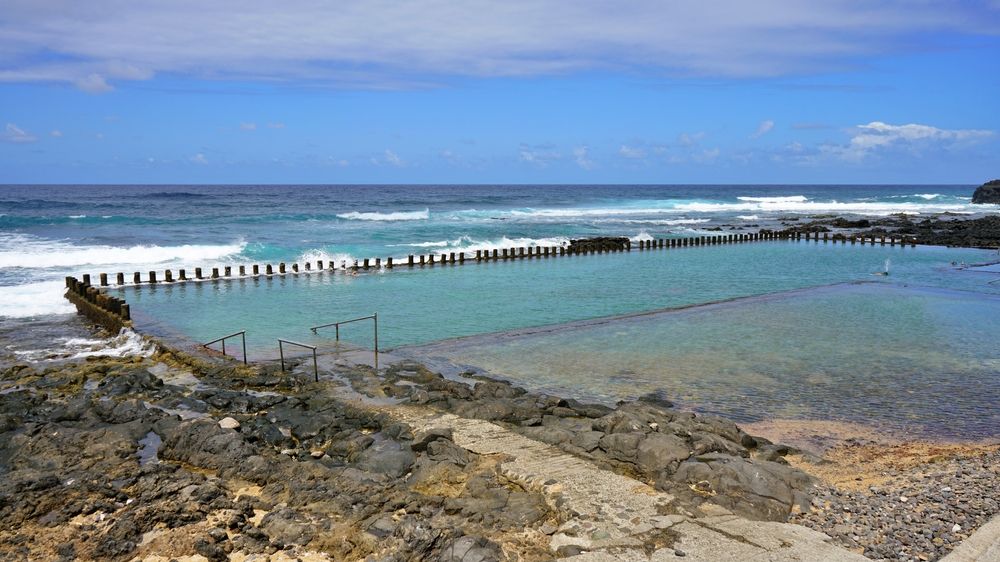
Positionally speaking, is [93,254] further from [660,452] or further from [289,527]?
[660,452]

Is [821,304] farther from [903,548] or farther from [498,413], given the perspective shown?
[903,548]

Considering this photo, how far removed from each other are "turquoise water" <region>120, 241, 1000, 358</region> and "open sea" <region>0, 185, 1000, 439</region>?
3.8 inches

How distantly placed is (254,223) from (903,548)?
52801mm

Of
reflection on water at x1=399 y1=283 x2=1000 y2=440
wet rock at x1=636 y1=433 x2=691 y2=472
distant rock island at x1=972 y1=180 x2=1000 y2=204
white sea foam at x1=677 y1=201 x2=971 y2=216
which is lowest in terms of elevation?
reflection on water at x1=399 y1=283 x2=1000 y2=440

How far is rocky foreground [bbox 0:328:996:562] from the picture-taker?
A: 6570 mm

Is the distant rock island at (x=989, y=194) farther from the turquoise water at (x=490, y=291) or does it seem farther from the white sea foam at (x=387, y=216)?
the white sea foam at (x=387, y=216)

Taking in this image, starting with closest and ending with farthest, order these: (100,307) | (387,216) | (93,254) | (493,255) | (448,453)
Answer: (448,453) → (100,307) → (93,254) → (493,255) → (387,216)

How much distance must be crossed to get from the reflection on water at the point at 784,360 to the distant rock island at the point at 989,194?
303 feet

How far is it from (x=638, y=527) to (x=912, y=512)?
2.87 m

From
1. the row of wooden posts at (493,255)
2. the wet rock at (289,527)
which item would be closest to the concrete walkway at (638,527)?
the wet rock at (289,527)

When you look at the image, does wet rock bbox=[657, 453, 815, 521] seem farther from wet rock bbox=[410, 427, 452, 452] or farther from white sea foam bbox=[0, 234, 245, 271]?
white sea foam bbox=[0, 234, 245, 271]

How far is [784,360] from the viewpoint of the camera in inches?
569

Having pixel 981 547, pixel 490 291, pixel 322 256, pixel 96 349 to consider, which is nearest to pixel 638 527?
pixel 981 547

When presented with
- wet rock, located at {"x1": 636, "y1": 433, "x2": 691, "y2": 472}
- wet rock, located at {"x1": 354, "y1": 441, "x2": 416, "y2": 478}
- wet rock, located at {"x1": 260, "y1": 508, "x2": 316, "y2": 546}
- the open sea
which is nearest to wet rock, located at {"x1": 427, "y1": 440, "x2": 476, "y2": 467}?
wet rock, located at {"x1": 354, "y1": 441, "x2": 416, "y2": 478}
